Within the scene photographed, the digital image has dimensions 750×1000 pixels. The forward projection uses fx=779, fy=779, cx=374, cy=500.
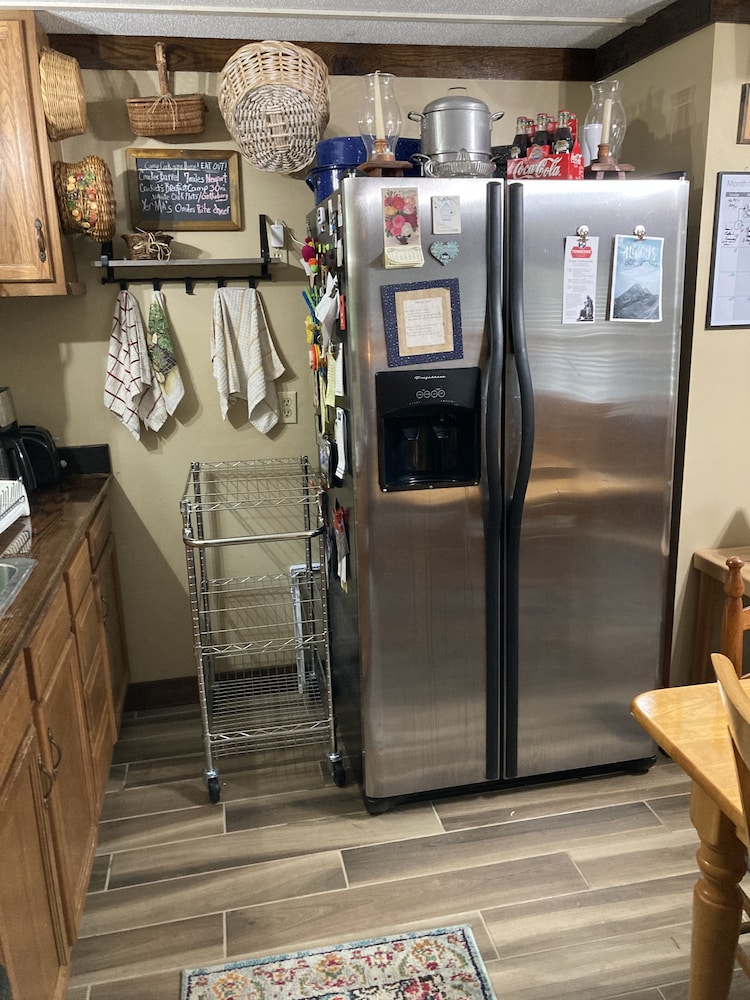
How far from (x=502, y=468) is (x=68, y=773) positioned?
1.38 m

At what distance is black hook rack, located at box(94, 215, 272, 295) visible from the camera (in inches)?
104

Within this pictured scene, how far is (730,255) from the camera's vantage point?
237 cm

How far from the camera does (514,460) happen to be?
87.4 inches

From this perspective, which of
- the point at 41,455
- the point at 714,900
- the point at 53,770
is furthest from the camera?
the point at 41,455

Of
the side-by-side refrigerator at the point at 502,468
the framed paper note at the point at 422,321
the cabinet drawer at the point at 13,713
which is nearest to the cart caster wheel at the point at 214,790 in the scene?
the side-by-side refrigerator at the point at 502,468

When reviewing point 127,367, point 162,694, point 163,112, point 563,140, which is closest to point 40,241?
point 127,367

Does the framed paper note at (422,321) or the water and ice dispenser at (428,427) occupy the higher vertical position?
the framed paper note at (422,321)

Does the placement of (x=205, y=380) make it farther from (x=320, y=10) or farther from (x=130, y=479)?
(x=320, y=10)

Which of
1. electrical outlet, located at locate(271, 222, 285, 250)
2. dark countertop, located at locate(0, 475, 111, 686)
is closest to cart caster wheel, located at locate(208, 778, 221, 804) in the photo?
dark countertop, located at locate(0, 475, 111, 686)

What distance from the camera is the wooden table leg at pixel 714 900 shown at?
4.40 ft

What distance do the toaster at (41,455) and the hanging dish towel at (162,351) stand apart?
1.42ft

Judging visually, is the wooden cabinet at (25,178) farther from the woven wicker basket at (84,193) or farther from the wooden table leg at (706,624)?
the wooden table leg at (706,624)

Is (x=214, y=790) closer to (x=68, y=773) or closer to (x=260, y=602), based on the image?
(x=68, y=773)

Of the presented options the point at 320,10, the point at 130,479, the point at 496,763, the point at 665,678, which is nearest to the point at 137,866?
the point at 496,763
